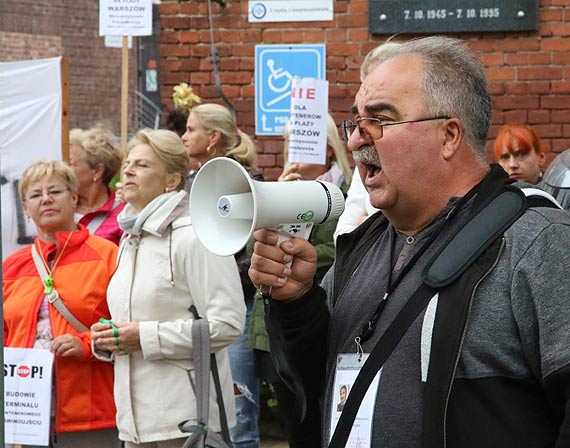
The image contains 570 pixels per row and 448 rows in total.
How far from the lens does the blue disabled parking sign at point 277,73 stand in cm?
801

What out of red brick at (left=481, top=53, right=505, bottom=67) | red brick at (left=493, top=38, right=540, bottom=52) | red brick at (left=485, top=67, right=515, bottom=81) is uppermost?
red brick at (left=493, top=38, right=540, bottom=52)

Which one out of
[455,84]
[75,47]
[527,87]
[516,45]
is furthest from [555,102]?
[75,47]

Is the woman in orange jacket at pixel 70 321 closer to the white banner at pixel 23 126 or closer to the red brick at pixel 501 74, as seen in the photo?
the white banner at pixel 23 126

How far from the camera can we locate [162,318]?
4355mm

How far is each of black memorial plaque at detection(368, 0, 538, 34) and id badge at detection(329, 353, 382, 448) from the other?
239 inches

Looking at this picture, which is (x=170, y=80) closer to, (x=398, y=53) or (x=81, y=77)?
(x=398, y=53)

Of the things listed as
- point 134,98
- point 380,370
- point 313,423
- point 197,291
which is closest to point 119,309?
point 197,291

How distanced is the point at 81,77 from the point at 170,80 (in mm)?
11262

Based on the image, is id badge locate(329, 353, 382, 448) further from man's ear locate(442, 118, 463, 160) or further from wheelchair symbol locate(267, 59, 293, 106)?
wheelchair symbol locate(267, 59, 293, 106)

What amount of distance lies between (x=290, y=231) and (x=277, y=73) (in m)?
5.81

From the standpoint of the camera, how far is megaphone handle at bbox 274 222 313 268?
2352mm

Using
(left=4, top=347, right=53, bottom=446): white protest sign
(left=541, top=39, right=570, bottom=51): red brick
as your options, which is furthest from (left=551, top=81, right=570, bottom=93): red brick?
(left=4, top=347, right=53, bottom=446): white protest sign

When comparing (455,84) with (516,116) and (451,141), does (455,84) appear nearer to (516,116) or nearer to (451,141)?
(451,141)

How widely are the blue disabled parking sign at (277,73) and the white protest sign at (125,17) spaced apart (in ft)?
4.75
